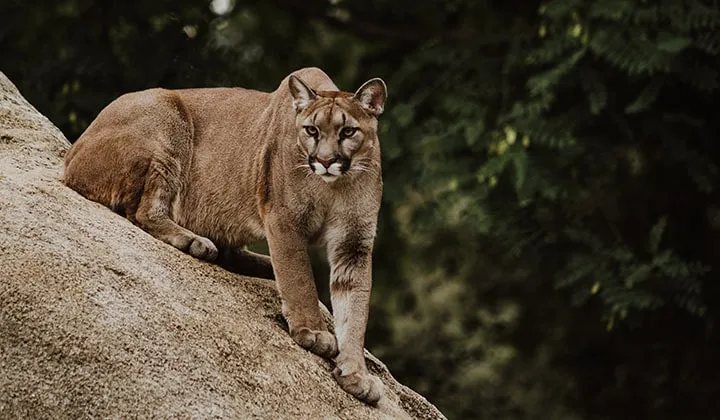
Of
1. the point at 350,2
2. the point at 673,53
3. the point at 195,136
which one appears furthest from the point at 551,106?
the point at 195,136

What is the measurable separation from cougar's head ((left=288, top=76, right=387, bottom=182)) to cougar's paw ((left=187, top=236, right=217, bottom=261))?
81 cm

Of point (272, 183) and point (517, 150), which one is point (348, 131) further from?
point (517, 150)

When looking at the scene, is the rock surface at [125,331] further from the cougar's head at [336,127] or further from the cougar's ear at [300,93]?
the cougar's ear at [300,93]

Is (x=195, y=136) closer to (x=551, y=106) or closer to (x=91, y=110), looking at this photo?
(x=91, y=110)

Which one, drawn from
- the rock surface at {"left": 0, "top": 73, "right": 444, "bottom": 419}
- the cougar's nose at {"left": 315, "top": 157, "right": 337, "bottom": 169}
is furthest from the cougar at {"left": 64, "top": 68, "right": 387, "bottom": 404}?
the rock surface at {"left": 0, "top": 73, "right": 444, "bottom": 419}

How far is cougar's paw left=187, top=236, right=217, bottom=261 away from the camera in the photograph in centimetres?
797

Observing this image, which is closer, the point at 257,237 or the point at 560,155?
the point at 257,237

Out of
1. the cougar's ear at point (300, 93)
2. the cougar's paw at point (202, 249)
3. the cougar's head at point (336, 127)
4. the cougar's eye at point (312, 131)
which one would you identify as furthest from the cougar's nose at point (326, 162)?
the cougar's paw at point (202, 249)

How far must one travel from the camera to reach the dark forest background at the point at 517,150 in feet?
41.2

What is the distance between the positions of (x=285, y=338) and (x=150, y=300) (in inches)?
40.6

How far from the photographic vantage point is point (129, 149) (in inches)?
325

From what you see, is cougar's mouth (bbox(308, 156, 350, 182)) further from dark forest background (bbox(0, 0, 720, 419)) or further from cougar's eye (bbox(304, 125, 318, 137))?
dark forest background (bbox(0, 0, 720, 419))

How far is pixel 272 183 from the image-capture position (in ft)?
26.8

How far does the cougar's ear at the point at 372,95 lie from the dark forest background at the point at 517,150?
440 centimetres
